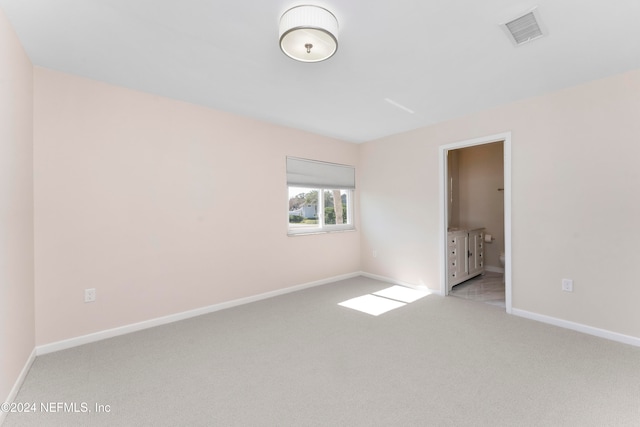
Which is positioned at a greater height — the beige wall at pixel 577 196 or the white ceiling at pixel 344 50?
the white ceiling at pixel 344 50

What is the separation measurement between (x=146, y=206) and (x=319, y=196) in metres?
2.46

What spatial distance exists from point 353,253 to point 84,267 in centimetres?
A: 361

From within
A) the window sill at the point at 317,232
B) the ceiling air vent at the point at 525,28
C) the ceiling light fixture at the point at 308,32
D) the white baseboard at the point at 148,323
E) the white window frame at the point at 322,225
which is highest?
the ceiling air vent at the point at 525,28

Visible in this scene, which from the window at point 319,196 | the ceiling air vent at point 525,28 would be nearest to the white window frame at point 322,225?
the window at point 319,196

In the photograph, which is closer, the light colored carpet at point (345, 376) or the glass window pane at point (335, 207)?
the light colored carpet at point (345, 376)

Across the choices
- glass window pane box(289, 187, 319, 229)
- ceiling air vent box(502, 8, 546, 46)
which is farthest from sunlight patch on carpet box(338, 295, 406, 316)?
ceiling air vent box(502, 8, 546, 46)

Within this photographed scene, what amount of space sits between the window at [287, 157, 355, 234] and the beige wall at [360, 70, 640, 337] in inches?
66.8

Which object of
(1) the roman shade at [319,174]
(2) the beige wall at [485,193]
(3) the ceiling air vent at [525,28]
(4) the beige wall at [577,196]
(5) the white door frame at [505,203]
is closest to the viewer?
(3) the ceiling air vent at [525,28]

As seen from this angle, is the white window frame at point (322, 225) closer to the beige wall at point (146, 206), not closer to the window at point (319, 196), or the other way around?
the window at point (319, 196)

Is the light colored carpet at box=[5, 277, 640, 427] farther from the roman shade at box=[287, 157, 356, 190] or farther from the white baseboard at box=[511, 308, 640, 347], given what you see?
the roman shade at box=[287, 157, 356, 190]

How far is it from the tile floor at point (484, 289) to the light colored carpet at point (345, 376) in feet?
2.36

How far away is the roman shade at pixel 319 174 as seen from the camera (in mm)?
4102

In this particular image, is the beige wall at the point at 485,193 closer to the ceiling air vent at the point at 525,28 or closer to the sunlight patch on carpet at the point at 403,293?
the sunlight patch on carpet at the point at 403,293

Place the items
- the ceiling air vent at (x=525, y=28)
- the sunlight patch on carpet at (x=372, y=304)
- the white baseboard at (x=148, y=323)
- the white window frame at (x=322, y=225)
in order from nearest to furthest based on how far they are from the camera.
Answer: the ceiling air vent at (x=525, y=28), the white baseboard at (x=148, y=323), the sunlight patch on carpet at (x=372, y=304), the white window frame at (x=322, y=225)
